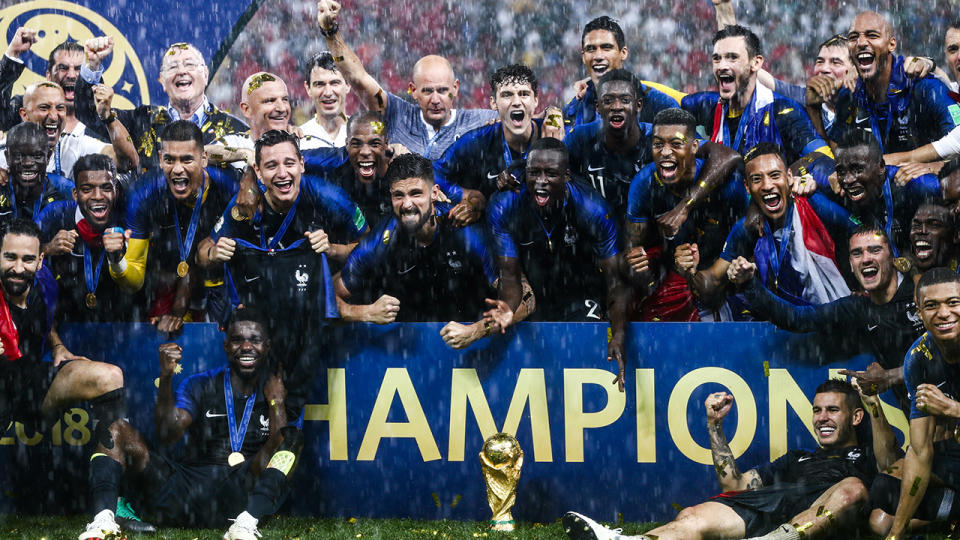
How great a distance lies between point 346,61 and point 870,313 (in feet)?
12.9

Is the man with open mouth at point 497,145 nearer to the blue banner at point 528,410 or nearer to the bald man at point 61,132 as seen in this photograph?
the blue banner at point 528,410

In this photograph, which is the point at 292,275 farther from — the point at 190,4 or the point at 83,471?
the point at 190,4

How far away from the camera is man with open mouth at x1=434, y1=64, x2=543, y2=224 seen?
7539mm

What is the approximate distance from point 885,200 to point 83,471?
196 inches

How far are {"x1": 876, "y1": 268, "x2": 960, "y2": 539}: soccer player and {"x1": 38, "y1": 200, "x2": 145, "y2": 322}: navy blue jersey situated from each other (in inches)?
176

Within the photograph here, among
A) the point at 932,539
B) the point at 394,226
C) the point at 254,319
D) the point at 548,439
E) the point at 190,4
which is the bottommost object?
the point at 932,539

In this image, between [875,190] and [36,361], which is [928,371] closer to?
[875,190]

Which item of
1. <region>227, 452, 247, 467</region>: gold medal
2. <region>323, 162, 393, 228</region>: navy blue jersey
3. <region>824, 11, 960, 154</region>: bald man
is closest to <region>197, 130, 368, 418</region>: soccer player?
<region>227, 452, 247, 467</region>: gold medal

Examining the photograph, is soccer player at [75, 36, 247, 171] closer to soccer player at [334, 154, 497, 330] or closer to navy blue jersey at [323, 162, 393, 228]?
navy blue jersey at [323, 162, 393, 228]

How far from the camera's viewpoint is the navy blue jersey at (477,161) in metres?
7.57

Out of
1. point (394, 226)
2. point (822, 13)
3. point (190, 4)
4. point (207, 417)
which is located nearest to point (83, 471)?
point (207, 417)

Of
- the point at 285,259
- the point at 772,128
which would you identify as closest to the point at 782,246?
the point at 772,128

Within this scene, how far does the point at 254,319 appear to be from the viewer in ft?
22.5

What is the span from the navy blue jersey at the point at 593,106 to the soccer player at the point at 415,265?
46.3 inches
